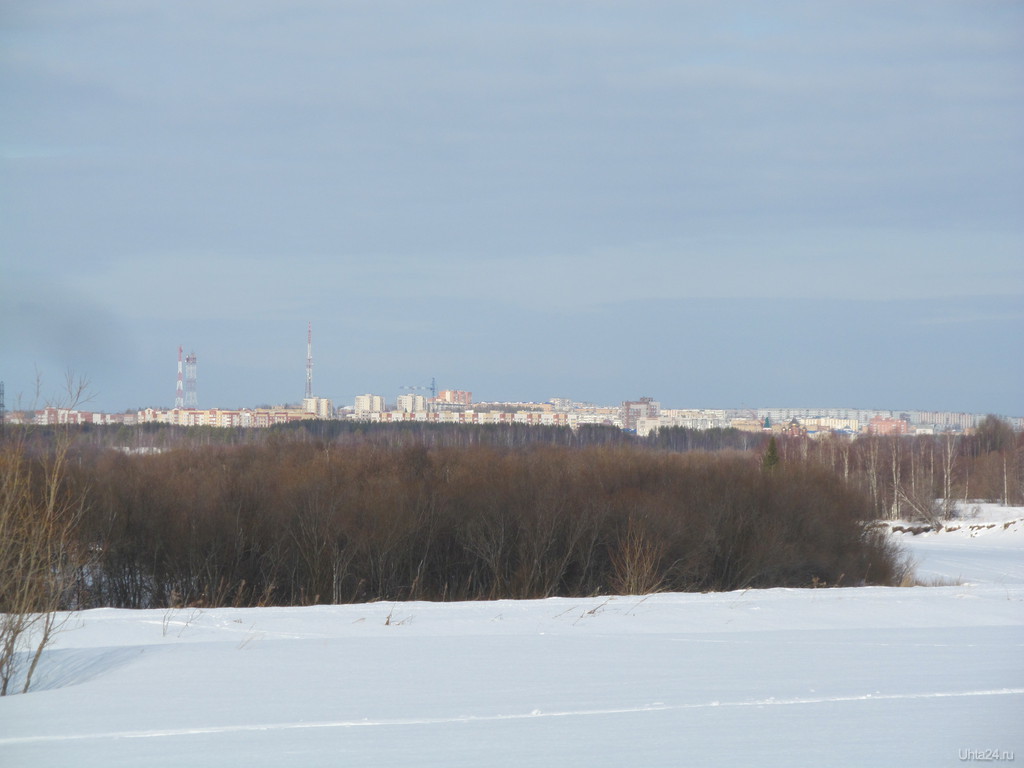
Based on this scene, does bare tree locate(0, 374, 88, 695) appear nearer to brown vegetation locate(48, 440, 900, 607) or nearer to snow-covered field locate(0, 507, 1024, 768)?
snow-covered field locate(0, 507, 1024, 768)

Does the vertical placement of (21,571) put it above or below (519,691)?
above

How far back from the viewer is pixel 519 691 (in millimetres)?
8898

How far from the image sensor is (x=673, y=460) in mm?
40625

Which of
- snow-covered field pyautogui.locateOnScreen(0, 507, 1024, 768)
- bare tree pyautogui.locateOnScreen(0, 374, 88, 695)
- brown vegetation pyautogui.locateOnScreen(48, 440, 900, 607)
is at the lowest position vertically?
brown vegetation pyautogui.locateOnScreen(48, 440, 900, 607)

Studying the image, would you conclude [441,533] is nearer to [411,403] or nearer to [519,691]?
[519,691]

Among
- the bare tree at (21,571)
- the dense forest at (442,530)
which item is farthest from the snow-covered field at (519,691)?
the dense forest at (442,530)

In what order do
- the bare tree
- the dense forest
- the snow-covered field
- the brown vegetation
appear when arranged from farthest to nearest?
the brown vegetation, the dense forest, the bare tree, the snow-covered field

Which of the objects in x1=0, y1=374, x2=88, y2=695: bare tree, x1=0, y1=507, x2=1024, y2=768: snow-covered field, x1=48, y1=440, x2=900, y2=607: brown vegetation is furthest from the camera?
x1=48, y1=440, x2=900, y2=607: brown vegetation

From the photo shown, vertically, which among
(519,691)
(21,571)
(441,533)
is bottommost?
(441,533)

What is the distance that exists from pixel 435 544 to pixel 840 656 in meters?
19.3

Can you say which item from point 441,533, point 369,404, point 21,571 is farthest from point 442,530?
point 369,404

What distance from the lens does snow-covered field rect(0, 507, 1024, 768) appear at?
702 centimetres

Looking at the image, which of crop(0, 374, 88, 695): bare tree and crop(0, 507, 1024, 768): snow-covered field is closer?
crop(0, 507, 1024, 768): snow-covered field

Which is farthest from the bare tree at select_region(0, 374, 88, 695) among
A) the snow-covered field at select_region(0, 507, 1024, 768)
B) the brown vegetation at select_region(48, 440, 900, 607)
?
the brown vegetation at select_region(48, 440, 900, 607)
